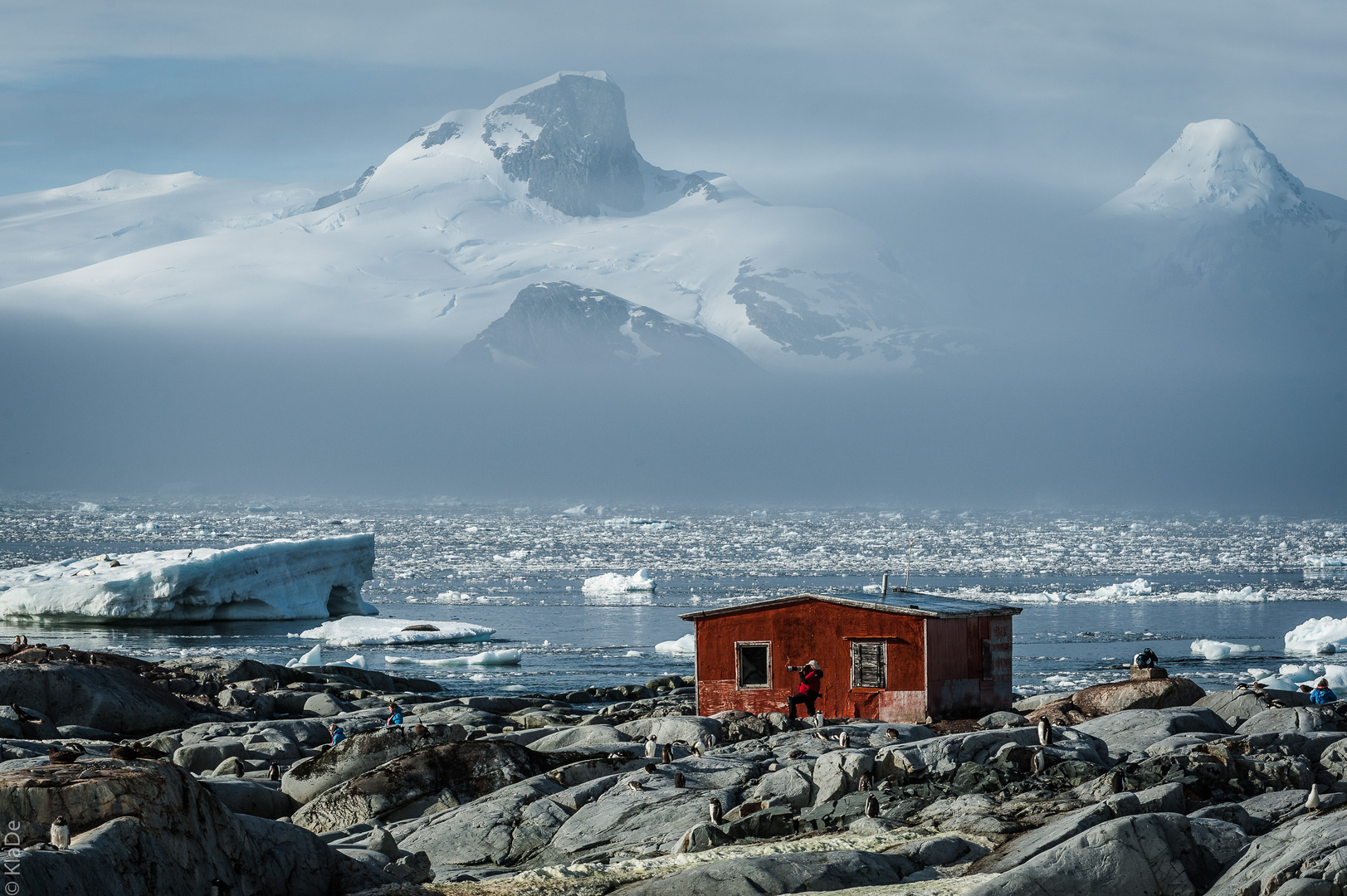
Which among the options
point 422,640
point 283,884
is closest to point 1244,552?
point 422,640

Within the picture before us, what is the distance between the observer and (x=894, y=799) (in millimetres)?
14492

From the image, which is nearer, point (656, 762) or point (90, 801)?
point (90, 801)

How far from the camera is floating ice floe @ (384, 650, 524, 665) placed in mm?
41000

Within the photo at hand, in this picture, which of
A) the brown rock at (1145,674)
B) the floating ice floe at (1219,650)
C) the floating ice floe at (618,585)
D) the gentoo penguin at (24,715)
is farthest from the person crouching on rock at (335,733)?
the floating ice floe at (618,585)

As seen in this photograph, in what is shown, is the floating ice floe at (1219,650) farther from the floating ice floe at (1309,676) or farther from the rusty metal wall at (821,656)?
the rusty metal wall at (821,656)

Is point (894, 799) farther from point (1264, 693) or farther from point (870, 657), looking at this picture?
point (1264, 693)

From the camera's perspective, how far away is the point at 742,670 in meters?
23.8

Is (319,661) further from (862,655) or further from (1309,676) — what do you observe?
(1309,676)

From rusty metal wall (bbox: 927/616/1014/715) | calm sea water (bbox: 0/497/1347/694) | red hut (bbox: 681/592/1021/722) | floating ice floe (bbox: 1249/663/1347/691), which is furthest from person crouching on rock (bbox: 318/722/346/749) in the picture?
floating ice floe (bbox: 1249/663/1347/691)

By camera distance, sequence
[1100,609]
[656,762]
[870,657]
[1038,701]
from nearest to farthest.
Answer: [656,762] < [870,657] < [1038,701] < [1100,609]

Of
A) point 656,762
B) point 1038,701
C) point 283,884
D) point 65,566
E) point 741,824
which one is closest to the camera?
point 283,884

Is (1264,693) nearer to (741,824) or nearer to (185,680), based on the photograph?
(741,824)

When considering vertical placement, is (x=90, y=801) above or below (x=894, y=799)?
above

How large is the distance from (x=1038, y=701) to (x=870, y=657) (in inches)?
215
